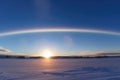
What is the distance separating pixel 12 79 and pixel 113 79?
20.3 ft

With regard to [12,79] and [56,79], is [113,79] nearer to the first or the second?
[56,79]

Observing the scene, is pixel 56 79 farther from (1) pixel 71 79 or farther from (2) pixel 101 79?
(2) pixel 101 79

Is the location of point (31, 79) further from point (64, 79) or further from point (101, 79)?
point (101, 79)

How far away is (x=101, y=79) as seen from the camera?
14.2 meters

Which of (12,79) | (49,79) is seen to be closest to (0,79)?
(12,79)

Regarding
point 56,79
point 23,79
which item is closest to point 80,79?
point 56,79

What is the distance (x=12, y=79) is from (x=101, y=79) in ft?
17.8

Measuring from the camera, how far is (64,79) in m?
14.1

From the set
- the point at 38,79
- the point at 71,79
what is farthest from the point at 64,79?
the point at 38,79

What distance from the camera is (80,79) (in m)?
14.1

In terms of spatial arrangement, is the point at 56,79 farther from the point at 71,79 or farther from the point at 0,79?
the point at 0,79

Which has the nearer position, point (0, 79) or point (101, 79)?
point (0, 79)

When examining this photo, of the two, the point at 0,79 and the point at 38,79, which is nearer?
the point at 0,79

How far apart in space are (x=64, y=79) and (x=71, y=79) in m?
0.43
